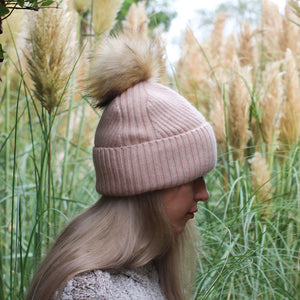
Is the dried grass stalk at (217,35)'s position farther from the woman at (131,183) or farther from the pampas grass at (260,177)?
the woman at (131,183)

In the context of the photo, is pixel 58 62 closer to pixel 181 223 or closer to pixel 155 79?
pixel 155 79

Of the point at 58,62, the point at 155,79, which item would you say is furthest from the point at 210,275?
the point at 58,62

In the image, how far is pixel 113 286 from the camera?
59.0 inches

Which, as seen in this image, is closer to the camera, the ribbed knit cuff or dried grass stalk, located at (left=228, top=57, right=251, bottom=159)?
the ribbed knit cuff

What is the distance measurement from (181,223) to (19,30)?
3.64 ft

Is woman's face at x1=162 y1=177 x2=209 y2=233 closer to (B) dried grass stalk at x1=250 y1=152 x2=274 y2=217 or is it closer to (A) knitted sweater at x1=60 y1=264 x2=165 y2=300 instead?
(A) knitted sweater at x1=60 y1=264 x2=165 y2=300

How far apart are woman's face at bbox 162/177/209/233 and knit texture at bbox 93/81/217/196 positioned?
0.05 metres

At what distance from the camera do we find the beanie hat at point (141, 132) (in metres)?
1.54

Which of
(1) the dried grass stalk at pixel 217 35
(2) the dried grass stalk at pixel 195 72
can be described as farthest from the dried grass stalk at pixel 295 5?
(1) the dried grass stalk at pixel 217 35

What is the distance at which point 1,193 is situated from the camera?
8.69ft

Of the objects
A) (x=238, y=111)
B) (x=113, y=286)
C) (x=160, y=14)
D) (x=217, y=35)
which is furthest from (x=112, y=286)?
(x=160, y=14)

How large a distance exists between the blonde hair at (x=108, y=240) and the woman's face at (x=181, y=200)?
3cm

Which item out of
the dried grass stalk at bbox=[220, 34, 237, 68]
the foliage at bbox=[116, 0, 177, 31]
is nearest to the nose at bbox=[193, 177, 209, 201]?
the foliage at bbox=[116, 0, 177, 31]

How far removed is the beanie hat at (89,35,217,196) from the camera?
1.54 metres
